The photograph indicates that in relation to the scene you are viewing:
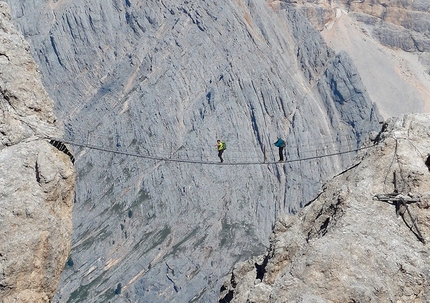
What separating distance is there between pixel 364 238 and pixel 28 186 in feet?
39.1

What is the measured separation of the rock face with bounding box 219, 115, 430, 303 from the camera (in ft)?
77.3

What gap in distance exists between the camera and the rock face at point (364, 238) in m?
23.5

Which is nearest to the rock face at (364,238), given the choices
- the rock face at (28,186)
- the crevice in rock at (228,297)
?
the crevice in rock at (228,297)

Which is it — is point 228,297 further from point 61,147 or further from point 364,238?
point 61,147

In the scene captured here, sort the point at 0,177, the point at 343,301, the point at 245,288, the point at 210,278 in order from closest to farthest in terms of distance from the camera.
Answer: the point at 343,301, the point at 0,177, the point at 245,288, the point at 210,278

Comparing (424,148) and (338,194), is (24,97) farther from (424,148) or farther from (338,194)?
(424,148)

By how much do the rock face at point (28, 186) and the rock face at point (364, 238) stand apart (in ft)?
24.5

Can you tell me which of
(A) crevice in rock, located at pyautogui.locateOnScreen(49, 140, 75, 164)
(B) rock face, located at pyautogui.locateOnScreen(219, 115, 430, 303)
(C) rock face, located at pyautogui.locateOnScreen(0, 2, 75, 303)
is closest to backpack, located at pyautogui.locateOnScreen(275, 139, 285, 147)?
(B) rock face, located at pyautogui.locateOnScreen(219, 115, 430, 303)

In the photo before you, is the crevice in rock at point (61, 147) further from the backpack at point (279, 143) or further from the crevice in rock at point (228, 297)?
the backpack at point (279, 143)

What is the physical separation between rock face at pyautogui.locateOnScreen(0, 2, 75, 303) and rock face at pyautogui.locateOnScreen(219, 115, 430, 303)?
7461mm

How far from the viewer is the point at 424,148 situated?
28.2 metres

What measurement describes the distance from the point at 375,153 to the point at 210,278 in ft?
544

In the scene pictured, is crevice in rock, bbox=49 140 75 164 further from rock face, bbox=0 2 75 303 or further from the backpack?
the backpack

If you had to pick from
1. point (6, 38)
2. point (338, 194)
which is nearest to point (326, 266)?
point (338, 194)
